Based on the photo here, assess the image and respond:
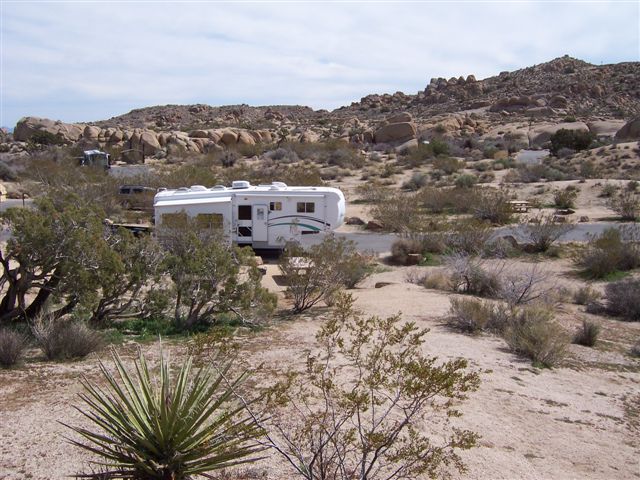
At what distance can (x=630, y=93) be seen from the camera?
3071 inches

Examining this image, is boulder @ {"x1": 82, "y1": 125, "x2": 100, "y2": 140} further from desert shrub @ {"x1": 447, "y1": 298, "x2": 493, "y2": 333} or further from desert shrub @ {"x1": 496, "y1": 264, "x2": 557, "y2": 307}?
desert shrub @ {"x1": 447, "y1": 298, "x2": 493, "y2": 333}

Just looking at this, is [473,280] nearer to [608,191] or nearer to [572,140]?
[608,191]

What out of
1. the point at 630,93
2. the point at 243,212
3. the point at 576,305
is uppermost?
the point at 630,93

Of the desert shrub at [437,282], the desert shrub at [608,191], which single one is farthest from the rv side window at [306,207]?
the desert shrub at [608,191]

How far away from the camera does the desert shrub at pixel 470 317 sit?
11.7 metres

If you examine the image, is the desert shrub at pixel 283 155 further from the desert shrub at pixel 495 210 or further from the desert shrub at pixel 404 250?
the desert shrub at pixel 404 250

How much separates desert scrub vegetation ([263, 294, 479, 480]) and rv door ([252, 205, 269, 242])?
11205 millimetres

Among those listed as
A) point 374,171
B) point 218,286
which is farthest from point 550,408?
point 374,171

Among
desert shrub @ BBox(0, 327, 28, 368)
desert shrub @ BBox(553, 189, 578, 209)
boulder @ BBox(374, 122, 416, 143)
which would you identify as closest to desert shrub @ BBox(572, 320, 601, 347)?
desert shrub @ BBox(0, 327, 28, 368)

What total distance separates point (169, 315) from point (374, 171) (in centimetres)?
3514

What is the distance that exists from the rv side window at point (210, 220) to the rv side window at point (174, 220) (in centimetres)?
90

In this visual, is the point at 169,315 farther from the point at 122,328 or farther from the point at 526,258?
the point at 526,258

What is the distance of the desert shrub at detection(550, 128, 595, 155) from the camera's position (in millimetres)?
50594

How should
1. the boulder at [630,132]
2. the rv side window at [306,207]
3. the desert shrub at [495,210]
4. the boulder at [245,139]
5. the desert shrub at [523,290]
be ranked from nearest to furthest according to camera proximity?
the desert shrub at [523,290] < the rv side window at [306,207] < the desert shrub at [495,210] < the boulder at [630,132] < the boulder at [245,139]
